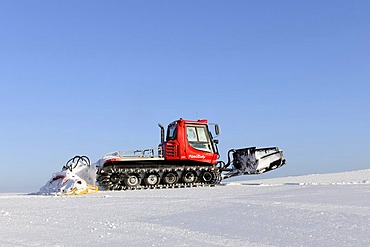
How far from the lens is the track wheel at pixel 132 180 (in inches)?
669

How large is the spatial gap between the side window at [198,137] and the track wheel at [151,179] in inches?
81.4

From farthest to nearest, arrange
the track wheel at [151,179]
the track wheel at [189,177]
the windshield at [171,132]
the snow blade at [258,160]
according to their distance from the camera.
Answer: the snow blade at [258,160] → the windshield at [171,132] → the track wheel at [189,177] → the track wheel at [151,179]

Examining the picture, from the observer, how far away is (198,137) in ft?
59.5

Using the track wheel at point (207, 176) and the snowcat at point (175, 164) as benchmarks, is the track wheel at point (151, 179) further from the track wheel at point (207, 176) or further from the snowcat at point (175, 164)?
the track wheel at point (207, 176)

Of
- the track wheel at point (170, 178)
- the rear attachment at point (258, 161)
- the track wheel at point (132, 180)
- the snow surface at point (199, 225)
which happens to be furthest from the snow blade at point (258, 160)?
the snow surface at point (199, 225)

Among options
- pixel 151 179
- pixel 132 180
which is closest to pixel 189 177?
pixel 151 179

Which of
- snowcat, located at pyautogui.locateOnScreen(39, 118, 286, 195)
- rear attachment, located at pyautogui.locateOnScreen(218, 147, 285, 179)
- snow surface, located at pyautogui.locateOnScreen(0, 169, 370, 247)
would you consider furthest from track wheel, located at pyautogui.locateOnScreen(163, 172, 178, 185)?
snow surface, located at pyautogui.locateOnScreen(0, 169, 370, 247)

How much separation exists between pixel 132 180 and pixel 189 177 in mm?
2401

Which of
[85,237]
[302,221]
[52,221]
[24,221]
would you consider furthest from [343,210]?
[24,221]

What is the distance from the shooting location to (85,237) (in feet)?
17.5

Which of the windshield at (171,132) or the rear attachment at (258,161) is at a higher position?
the windshield at (171,132)

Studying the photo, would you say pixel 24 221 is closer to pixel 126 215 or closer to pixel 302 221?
pixel 126 215

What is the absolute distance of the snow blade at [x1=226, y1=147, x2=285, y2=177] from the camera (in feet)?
63.2

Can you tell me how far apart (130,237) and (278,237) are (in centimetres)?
180
